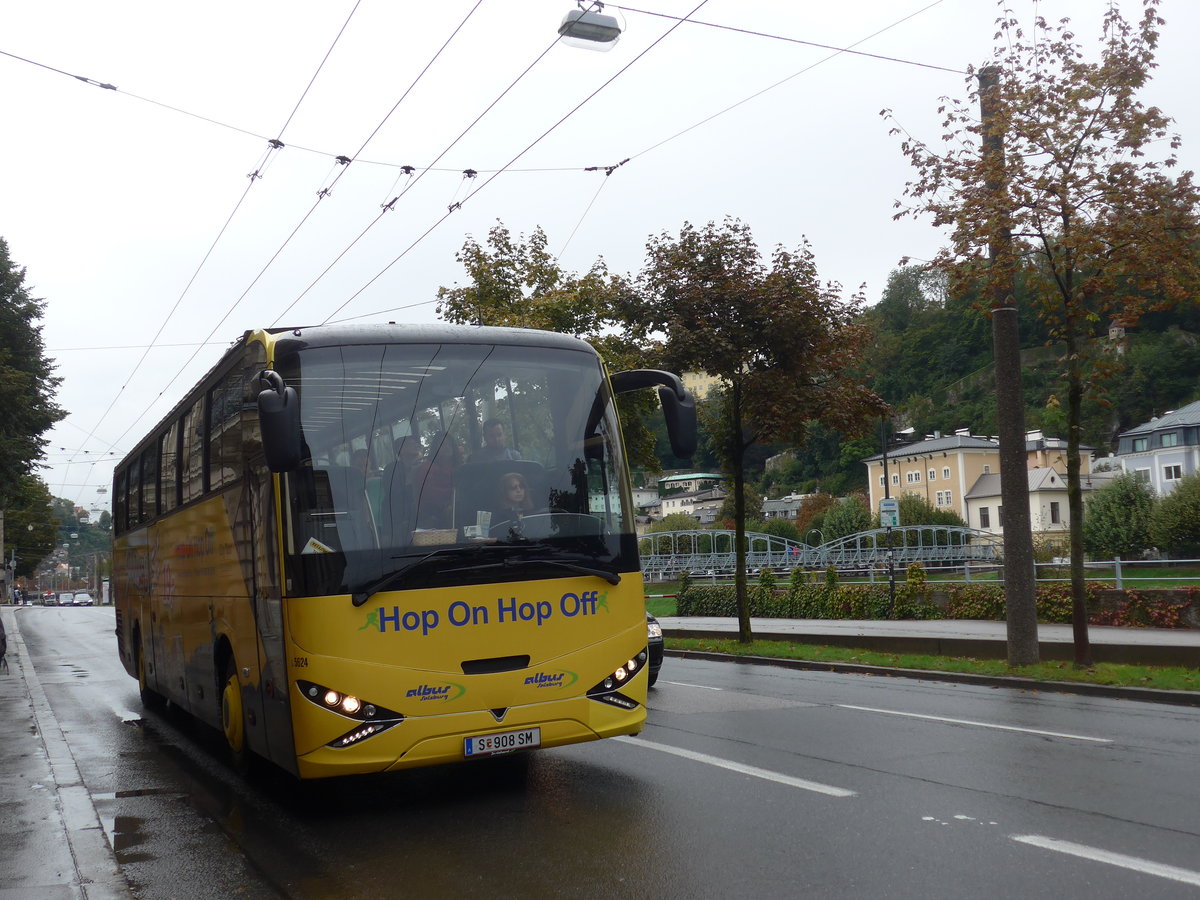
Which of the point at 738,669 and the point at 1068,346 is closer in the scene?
the point at 1068,346

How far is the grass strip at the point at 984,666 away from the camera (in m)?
13.0

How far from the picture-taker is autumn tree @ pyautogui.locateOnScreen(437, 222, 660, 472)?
2736 centimetres

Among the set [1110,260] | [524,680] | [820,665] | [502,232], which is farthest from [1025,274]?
[502,232]

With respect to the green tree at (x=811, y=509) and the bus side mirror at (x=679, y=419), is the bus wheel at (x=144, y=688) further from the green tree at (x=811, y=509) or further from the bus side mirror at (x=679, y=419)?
the green tree at (x=811, y=509)

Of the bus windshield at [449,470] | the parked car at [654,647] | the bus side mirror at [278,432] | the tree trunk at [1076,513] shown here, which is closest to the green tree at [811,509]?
the tree trunk at [1076,513]

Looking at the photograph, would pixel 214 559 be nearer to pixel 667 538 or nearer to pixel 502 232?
pixel 502 232

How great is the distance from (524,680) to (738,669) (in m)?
11.3

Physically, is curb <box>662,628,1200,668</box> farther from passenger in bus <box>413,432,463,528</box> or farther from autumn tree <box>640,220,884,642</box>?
passenger in bus <box>413,432,463,528</box>

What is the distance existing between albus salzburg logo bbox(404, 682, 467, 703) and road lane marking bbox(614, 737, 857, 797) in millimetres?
2246

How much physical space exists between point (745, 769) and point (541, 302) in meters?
20.2

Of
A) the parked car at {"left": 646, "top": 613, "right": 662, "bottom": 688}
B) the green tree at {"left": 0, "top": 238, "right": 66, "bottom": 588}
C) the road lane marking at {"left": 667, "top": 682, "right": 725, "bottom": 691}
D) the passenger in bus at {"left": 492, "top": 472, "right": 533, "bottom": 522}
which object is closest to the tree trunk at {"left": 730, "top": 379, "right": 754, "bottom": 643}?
the road lane marking at {"left": 667, "top": 682, "right": 725, "bottom": 691}

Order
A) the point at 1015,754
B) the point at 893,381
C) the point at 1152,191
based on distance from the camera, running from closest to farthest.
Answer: the point at 1015,754, the point at 1152,191, the point at 893,381

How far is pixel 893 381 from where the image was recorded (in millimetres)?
138625

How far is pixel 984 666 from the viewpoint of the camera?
1548 centimetres
